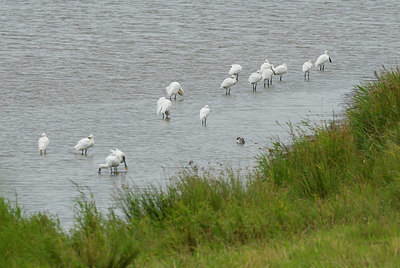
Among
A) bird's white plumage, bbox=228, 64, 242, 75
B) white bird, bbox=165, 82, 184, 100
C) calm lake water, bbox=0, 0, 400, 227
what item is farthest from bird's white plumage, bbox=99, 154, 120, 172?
bird's white plumage, bbox=228, 64, 242, 75

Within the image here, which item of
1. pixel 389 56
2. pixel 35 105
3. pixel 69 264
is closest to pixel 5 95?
pixel 35 105

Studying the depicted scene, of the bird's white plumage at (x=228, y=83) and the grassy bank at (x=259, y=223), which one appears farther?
the bird's white plumage at (x=228, y=83)

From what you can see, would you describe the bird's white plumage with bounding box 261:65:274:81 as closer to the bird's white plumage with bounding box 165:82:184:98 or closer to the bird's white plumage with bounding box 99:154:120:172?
the bird's white plumage with bounding box 165:82:184:98

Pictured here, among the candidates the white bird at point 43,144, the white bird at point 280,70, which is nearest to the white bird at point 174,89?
the white bird at point 280,70

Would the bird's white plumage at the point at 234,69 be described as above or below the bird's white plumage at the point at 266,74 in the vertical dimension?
above

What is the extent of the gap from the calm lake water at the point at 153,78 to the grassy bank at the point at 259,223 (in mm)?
2544

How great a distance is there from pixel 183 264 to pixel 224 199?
6.37 ft

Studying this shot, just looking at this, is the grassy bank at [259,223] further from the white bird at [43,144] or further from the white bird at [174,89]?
the white bird at [174,89]

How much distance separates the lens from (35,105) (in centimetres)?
2112

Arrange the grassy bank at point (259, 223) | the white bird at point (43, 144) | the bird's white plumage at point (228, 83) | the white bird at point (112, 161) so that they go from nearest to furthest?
the grassy bank at point (259, 223) < the white bird at point (112, 161) < the white bird at point (43, 144) < the bird's white plumage at point (228, 83)

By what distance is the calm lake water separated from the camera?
50.9 feet

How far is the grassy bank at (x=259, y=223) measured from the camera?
22.6 feet

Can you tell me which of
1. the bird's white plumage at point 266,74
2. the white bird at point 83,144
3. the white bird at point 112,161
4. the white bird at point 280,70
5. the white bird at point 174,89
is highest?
the white bird at point 280,70

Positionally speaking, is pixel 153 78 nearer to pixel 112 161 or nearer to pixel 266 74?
pixel 266 74
